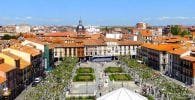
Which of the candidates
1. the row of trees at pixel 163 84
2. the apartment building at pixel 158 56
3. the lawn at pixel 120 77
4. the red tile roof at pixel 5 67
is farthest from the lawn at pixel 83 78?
the red tile roof at pixel 5 67

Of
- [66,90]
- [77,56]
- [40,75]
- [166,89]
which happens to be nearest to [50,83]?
[66,90]

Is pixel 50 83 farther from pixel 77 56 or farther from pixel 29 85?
pixel 77 56

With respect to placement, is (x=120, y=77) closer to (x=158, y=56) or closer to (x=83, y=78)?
(x=83, y=78)

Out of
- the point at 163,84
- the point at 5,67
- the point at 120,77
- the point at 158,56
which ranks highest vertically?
the point at 5,67

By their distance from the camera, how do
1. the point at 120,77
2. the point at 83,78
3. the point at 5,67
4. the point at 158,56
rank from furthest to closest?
the point at 158,56, the point at 120,77, the point at 83,78, the point at 5,67

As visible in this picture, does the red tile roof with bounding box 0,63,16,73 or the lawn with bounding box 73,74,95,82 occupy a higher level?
the red tile roof with bounding box 0,63,16,73

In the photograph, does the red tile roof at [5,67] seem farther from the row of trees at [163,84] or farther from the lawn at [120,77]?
the lawn at [120,77]

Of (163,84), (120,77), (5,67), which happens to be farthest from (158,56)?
(5,67)

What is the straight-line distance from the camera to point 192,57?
5591cm

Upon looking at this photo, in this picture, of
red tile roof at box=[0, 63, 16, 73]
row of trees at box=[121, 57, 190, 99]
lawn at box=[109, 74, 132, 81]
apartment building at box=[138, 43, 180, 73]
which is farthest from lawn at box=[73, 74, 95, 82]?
red tile roof at box=[0, 63, 16, 73]

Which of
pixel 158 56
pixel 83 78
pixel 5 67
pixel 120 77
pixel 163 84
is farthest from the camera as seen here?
pixel 158 56

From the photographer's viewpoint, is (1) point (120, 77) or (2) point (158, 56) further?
(2) point (158, 56)

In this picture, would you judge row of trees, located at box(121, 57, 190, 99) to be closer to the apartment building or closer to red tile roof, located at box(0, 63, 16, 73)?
the apartment building

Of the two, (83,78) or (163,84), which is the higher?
(163,84)
